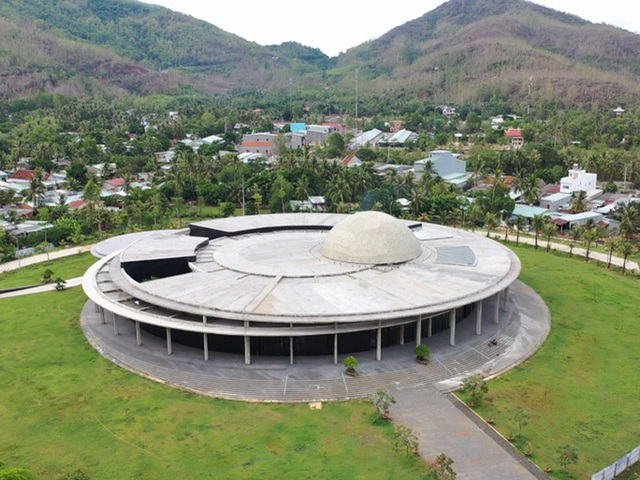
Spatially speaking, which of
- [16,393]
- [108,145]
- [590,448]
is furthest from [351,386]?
[108,145]

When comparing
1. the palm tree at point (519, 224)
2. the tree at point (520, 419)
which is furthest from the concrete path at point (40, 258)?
the tree at point (520, 419)

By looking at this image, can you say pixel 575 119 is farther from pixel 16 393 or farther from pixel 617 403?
pixel 16 393

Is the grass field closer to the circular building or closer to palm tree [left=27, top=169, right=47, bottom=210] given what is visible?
the circular building

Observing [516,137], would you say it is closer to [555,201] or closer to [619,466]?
[555,201]

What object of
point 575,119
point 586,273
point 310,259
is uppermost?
point 575,119

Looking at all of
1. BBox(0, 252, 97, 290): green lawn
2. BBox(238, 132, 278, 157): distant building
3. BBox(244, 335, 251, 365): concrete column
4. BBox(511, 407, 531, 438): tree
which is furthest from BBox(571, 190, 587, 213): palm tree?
BBox(238, 132, 278, 157): distant building

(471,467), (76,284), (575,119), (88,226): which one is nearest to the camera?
(471,467)

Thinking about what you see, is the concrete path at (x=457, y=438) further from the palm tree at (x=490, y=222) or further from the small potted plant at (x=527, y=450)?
the palm tree at (x=490, y=222)
